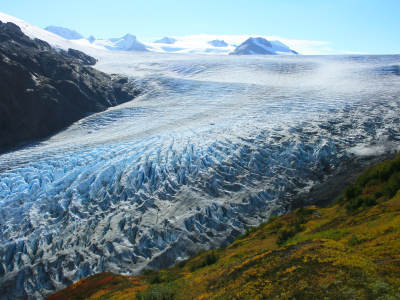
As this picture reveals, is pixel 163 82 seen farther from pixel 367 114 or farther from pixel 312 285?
pixel 312 285

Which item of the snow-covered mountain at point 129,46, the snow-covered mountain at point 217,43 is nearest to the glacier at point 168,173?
the snow-covered mountain at point 129,46

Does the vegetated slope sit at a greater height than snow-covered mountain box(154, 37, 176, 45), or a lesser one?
lesser

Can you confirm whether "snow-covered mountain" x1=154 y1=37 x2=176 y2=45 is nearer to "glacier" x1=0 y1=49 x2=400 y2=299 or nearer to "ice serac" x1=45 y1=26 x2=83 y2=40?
"ice serac" x1=45 y1=26 x2=83 y2=40

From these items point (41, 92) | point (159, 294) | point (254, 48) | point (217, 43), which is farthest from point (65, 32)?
point (159, 294)

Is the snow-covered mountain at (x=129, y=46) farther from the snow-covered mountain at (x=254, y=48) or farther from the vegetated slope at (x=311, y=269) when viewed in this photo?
the vegetated slope at (x=311, y=269)

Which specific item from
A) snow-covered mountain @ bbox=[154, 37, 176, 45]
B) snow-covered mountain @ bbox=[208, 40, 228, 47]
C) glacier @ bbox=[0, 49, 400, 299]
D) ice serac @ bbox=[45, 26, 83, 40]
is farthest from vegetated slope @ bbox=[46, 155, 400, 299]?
snow-covered mountain @ bbox=[154, 37, 176, 45]

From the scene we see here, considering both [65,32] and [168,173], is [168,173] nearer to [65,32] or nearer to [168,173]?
[168,173]

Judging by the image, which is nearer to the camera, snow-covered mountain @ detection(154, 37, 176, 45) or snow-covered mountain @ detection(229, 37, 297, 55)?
snow-covered mountain @ detection(229, 37, 297, 55)

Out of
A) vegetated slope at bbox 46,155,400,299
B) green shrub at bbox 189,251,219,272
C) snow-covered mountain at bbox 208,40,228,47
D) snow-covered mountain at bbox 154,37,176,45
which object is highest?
snow-covered mountain at bbox 154,37,176,45
